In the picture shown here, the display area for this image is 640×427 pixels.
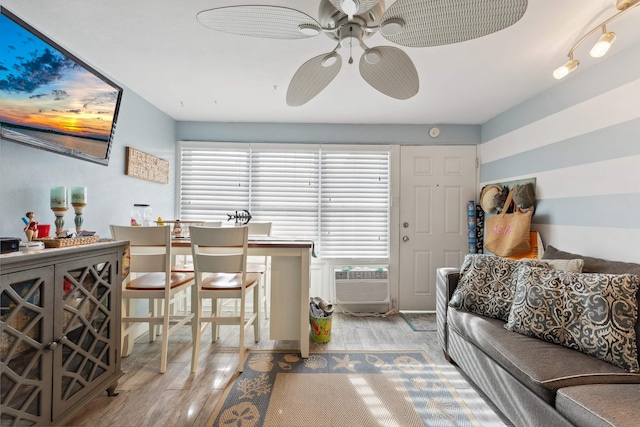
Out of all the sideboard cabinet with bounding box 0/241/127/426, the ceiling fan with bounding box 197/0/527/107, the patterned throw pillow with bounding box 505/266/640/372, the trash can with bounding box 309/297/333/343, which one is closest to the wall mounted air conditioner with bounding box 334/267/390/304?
the trash can with bounding box 309/297/333/343

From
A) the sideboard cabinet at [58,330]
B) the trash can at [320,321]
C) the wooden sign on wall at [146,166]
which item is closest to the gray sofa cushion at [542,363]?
the trash can at [320,321]

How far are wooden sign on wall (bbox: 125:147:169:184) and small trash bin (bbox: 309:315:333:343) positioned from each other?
2134mm

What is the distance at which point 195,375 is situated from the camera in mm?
2080

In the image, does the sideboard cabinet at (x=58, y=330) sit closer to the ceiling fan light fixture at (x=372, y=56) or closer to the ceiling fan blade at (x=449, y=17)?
the ceiling fan light fixture at (x=372, y=56)

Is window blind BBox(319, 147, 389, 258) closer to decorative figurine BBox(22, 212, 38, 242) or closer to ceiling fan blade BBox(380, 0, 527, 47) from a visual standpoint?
ceiling fan blade BBox(380, 0, 527, 47)

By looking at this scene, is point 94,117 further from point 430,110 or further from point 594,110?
point 594,110

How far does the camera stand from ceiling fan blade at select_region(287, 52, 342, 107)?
1491 mm

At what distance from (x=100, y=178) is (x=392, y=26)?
2428 mm

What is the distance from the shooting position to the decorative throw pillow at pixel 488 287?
2000 millimetres

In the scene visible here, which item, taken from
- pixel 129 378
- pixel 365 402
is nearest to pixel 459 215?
pixel 365 402

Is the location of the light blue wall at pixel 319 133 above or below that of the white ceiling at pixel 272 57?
below

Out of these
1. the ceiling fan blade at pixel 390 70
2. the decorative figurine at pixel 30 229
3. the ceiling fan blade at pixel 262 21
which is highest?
the ceiling fan blade at pixel 262 21

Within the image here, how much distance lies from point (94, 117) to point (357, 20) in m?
2.00

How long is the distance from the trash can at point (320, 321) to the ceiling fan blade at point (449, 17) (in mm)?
2103
